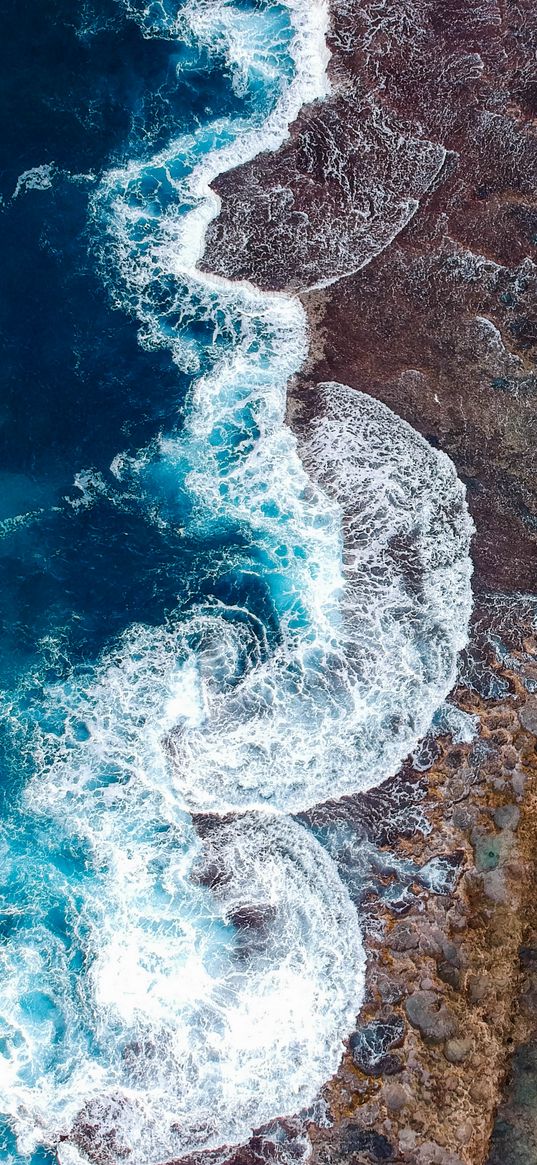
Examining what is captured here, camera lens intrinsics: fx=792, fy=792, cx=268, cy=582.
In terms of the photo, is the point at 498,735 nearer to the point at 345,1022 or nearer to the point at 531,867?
the point at 531,867

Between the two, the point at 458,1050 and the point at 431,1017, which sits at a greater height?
the point at 431,1017

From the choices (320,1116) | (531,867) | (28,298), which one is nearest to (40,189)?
(28,298)

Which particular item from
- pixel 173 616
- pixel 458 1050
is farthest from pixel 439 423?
pixel 458 1050

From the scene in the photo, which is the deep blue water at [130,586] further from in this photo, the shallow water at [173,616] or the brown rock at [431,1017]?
the brown rock at [431,1017]

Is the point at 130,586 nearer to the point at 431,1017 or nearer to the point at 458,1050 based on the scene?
the point at 431,1017

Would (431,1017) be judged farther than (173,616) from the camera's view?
No

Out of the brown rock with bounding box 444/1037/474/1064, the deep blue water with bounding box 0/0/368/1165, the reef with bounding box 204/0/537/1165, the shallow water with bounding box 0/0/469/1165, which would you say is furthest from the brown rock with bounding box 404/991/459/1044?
the deep blue water with bounding box 0/0/368/1165
